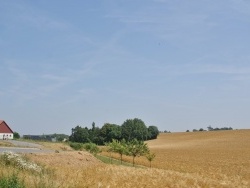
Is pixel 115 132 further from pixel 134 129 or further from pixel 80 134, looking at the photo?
pixel 80 134

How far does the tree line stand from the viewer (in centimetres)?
13362

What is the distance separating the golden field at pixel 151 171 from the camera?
16.7m

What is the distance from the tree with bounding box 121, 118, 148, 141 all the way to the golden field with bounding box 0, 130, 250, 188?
15847 mm

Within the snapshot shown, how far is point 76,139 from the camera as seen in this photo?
478ft

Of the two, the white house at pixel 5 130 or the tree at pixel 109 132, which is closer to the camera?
the white house at pixel 5 130

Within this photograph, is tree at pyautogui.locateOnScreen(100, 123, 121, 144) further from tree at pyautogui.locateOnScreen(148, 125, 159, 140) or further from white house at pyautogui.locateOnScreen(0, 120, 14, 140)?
white house at pyautogui.locateOnScreen(0, 120, 14, 140)

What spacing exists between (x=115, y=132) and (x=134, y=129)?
9516mm

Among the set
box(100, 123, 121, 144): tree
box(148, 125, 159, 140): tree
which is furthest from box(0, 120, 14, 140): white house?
box(148, 125, 159, 140): tree

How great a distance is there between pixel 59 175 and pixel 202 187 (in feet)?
25.6

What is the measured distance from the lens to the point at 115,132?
134 m

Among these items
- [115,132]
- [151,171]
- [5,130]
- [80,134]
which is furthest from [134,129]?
[151,171]

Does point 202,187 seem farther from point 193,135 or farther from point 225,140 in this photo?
point 193,135

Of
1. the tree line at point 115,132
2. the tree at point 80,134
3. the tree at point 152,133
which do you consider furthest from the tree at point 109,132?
the tree at point 152,133

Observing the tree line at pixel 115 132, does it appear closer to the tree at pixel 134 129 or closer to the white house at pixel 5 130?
the tree at pixel 134 129
